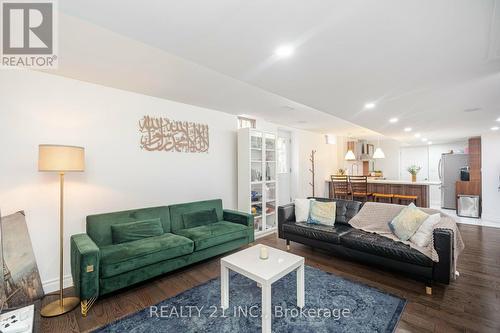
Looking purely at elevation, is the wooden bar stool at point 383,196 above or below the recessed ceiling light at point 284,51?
below

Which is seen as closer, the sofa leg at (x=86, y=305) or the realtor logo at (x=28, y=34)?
the realtor logo at (x=28, y=34)

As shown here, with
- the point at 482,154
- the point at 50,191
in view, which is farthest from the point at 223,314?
the point at 482,154

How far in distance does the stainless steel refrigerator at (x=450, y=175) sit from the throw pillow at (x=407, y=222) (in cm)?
576

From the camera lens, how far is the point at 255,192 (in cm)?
464

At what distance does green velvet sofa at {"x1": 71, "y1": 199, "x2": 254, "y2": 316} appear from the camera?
7.29ft

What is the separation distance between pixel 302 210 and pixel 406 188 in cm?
331

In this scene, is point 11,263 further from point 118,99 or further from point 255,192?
point 255,192

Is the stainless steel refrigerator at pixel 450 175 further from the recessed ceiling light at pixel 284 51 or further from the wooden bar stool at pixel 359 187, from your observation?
the recessed ceiling light at pixel 284 51

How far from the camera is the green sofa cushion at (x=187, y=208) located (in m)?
3.45

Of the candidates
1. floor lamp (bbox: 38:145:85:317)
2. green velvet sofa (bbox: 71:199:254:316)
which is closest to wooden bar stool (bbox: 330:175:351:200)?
green velvet sofa (bbox: 71:199:254:316)

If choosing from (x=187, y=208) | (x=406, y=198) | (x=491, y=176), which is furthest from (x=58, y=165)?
(x=491, y=176)

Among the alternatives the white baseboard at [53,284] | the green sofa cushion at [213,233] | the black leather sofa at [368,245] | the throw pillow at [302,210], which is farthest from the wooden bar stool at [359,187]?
the white baseboard at [53,284]

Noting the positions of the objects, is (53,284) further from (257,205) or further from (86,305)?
(257,205)

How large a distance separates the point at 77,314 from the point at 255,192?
10.4ft
